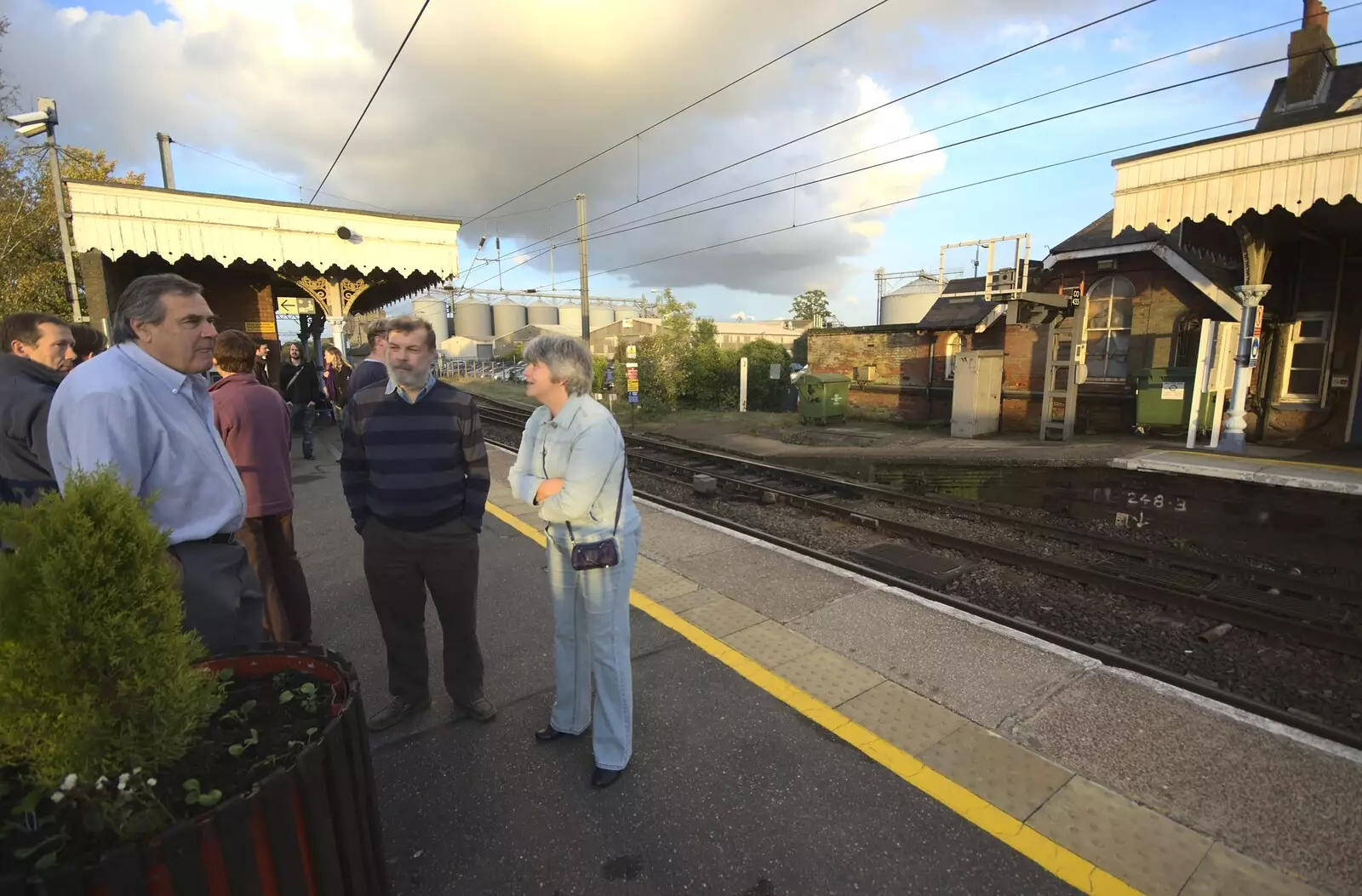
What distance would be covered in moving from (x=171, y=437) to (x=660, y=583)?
3505mm

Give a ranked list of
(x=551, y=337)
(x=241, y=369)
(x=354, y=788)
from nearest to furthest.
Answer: (x=354, y=788) < (x=551, y=337) < (x=241, y=369)

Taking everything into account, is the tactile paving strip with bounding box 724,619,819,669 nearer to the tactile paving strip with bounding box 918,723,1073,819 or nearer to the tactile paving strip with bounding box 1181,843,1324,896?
the tactile paving strip with bounding box 918,723,1073,819

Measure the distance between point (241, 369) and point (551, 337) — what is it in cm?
245

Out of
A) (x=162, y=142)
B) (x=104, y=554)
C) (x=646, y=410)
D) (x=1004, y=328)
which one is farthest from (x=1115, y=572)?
(x=162, y=142)

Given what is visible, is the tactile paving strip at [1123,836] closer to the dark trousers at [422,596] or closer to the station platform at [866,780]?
the station platform at [866,780]

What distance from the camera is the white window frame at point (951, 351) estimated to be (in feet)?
64.0

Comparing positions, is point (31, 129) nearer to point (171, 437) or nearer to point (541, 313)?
point (171, 437)

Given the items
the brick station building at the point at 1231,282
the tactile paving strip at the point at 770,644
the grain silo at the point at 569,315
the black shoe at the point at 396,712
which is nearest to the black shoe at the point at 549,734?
the black shoe at the point at 396,712

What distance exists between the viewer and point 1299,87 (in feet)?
44.2

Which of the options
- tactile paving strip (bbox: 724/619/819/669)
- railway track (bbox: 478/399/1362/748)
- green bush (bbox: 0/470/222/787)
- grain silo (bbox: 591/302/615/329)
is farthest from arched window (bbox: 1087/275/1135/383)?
grain silo (bbox: 591/302/615/329)

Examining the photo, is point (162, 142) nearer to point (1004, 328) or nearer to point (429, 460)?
point (429, 460)

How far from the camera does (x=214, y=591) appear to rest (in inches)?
92.4

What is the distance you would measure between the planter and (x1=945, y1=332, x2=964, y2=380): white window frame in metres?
20.1

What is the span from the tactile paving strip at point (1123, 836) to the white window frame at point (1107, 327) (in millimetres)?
15780
